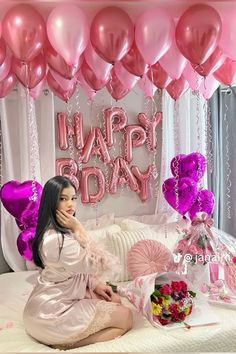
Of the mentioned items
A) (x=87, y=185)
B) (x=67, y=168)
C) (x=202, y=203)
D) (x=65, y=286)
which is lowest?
(x=65, y=286)

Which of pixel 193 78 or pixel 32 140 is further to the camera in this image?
pixel 32 140

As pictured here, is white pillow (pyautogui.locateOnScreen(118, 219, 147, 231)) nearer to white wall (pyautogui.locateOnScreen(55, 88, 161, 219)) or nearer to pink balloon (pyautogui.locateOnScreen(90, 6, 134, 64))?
white wall (pyautogui.locateOnScreen(55, 88, 161, 219))

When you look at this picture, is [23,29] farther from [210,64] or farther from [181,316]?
[181,316]

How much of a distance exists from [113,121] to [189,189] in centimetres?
81

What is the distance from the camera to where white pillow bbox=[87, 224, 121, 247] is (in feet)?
9.53

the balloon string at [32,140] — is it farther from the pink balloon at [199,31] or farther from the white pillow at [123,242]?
the pink balloon at [199,31]

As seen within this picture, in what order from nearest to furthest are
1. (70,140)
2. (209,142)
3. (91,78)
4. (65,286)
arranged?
(65,286) < (91,78) < (70,140) < (209,142)

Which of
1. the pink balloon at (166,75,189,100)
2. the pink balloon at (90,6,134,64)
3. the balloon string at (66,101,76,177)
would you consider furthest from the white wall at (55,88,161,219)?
the pink balloon at (90,6,134,64)

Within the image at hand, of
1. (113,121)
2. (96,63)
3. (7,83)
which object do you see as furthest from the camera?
(113,121)

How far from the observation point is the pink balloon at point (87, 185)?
3176 millimetres

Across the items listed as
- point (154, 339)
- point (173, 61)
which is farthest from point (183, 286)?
point (173, 61)

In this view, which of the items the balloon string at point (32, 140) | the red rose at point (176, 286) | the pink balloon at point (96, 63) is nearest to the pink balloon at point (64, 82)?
the pink balloon at point (96, 63)

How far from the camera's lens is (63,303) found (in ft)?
6.29

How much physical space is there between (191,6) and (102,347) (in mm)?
1505
